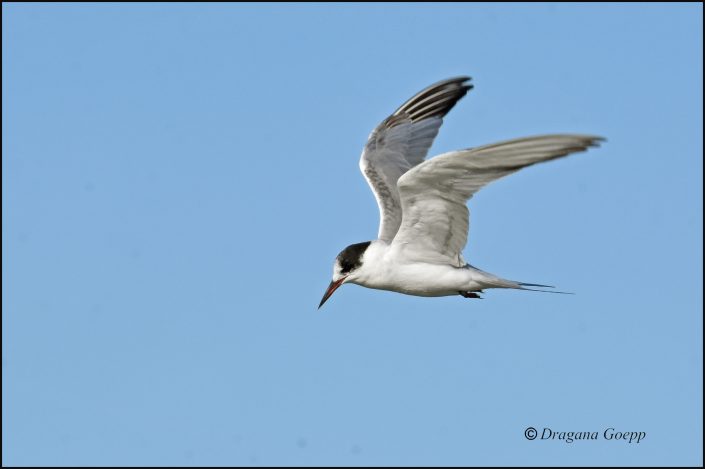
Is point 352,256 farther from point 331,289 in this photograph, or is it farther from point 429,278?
point 429,278

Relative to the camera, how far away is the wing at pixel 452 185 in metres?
8.61

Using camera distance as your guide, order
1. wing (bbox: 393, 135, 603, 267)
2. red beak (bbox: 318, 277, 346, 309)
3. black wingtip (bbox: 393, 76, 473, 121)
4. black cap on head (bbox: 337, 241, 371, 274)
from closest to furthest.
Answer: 1. wing (bbox: 393, 135, 603, 267)
2. black cap on head (bbox: 337, 241, 371, 274)
3. red beak (bbox: 318, 277, 346, 309)
4. black wingtip (bbox: 393, 76, 473, 121)

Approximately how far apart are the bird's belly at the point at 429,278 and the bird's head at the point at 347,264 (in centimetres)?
30

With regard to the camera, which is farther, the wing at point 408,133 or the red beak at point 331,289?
the wing at point 408,133

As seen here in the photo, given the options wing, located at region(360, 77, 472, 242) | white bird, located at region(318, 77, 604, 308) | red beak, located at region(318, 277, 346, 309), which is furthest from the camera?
wing, located at region(360, 77, 472, 242)

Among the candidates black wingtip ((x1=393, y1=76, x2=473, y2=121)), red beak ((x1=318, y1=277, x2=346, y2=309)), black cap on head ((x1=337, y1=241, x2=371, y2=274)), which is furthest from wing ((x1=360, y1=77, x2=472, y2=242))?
red beak ((x1=318, y1=277, x2=346, y2=309))

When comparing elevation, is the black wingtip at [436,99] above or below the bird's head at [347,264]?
above

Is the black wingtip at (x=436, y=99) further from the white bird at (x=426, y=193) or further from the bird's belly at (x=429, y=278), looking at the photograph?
the bird's belly at (x=429, y=278)

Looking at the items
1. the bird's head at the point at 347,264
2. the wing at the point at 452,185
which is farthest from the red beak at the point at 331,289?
the wing at the point at 452,185

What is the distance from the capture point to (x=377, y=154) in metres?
12.5

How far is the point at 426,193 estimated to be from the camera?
1006cm

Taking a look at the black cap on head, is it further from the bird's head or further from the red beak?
the red beak

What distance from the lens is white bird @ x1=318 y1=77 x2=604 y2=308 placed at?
Answer: 9109 mm

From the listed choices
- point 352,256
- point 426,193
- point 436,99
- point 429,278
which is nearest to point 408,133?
point 436,99
